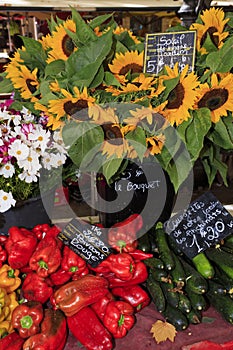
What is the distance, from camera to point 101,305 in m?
1.12

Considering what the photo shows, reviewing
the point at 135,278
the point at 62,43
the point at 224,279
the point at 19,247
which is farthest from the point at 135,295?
the point at 62,43

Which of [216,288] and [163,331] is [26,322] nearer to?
[163,331]

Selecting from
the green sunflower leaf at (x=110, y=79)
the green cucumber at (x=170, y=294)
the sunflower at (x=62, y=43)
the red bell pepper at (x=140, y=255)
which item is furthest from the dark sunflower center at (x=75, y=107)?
the green cucumber at (x=170, y=294)

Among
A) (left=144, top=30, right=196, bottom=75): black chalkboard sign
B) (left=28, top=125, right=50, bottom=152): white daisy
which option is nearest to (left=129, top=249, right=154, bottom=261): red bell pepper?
(left=28, top=125, right=50, bottom=152): white daisy

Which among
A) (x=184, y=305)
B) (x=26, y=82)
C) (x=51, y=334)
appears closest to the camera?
(x=51, y=334)

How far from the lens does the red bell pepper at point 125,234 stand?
4.08ft

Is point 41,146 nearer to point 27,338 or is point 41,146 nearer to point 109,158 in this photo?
point 109,158

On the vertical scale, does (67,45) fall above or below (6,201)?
above

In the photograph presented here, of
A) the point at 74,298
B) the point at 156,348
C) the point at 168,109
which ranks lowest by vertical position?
the point at 156,348

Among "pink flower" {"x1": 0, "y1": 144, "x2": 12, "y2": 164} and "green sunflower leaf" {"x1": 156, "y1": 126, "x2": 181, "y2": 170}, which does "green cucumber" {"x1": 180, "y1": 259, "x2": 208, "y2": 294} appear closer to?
"green sunflower leaf" {"x1": 156, "y1": 126, "x2": 181, "y2": 170}

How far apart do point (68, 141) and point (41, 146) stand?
5.9 inches

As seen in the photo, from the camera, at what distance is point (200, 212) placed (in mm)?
1277

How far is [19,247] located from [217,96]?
728mm

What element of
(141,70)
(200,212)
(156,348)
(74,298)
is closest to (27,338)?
(74,298)
